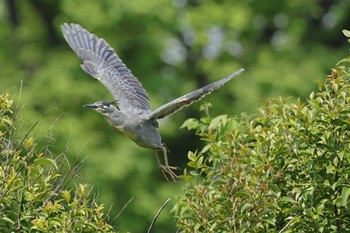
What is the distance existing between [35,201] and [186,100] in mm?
1935

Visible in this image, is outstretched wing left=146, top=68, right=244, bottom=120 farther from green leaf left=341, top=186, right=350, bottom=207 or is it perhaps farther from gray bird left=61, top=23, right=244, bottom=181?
green leaf left=341, top=186, right=350, bottom=207

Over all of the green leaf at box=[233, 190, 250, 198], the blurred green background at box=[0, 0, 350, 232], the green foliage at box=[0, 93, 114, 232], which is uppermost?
the green leaf at box=[233, 190, 250, 198]

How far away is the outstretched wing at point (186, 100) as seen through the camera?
24.4 feet

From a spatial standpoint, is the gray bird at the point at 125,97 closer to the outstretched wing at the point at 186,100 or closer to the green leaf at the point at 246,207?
the outstretched wing at the point at 186,100

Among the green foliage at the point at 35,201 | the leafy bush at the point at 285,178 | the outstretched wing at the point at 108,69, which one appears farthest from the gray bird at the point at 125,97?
the green foliage at the point at 35,201

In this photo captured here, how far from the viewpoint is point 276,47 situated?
2322 cm

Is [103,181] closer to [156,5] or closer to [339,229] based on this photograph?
[156,5]

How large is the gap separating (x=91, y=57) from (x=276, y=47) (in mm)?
13175

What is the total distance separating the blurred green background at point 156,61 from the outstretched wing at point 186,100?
10.7 metres

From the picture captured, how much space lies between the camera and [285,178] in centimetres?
626

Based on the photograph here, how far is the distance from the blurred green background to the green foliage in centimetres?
1251

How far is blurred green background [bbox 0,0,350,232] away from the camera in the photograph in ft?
65.7


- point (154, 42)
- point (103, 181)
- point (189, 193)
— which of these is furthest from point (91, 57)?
point (154, 42)

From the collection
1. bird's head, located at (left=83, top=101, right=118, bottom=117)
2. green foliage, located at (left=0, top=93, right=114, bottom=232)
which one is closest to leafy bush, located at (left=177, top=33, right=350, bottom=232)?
green foliage, located at (left=0, top=93, right=114, bottom=232)
